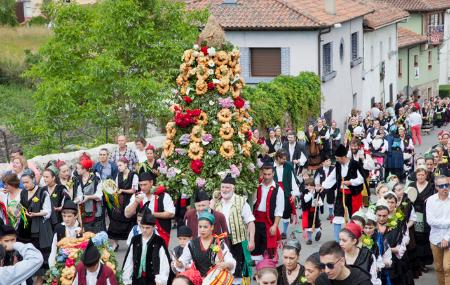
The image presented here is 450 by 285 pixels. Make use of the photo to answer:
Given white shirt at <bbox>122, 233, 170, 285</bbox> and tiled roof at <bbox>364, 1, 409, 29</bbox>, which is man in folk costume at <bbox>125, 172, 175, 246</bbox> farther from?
tiled roof at <bbox>364, 1, 409, 29</bbox>

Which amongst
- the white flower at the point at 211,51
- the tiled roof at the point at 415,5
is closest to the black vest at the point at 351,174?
the white flower at the point at 211,51

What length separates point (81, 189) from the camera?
16.1m

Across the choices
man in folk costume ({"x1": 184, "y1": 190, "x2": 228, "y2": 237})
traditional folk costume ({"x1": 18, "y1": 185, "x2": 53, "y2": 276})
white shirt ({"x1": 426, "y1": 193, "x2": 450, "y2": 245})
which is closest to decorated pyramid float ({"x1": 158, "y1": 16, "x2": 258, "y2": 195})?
traditional folk costume ({"x1": 18, "y1": 185, "x2": 53, "y2": 276})

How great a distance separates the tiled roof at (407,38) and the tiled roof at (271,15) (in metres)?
16.4

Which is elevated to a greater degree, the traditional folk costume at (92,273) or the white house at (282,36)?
the traditional folk costume at (92,273)

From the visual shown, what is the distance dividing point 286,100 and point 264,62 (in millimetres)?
7307

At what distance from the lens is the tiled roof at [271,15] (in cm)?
3819

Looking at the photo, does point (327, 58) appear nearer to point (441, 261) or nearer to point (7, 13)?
point (441, 261)

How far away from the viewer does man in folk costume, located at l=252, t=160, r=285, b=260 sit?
14.7 metres

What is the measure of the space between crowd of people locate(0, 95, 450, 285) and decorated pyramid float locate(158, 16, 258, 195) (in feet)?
1.14

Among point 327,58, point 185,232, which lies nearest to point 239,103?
point 185,232

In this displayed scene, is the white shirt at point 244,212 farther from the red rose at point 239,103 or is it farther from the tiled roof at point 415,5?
the tiled roof at point 415,5

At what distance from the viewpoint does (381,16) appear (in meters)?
50.9

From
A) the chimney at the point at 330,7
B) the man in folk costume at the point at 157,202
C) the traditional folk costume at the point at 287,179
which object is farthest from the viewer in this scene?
the chimney at the point at 330,7
